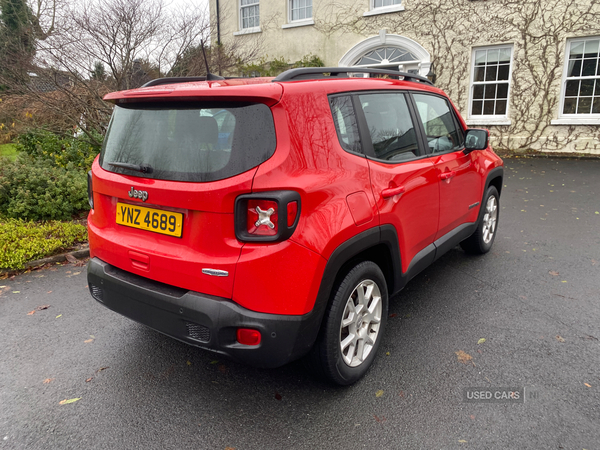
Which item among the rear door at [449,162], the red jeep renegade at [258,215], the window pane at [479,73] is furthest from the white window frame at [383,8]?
the red jeep renegade at [258,215]

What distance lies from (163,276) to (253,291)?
552 mm

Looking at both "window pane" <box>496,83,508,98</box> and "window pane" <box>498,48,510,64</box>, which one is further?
"window pane" <box>496,83,508,98</box>

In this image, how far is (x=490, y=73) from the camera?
1380cm

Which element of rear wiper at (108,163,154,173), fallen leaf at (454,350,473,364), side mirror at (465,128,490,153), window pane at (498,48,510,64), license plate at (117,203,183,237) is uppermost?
window pane at (498,48,510,64)

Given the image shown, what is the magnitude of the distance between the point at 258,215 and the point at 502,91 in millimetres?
13923

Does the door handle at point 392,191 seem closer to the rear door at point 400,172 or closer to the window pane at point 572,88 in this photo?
the rear door at point 400,172

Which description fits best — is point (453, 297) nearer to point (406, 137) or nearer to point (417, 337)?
point (417, 337)

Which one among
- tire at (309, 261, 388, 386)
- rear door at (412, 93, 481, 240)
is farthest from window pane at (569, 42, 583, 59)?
tire at (309, 261, 388, 386)

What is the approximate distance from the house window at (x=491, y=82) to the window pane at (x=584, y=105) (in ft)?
6.32

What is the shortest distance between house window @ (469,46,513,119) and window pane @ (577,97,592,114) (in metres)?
1.93

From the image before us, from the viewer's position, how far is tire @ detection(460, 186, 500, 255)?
482 cm

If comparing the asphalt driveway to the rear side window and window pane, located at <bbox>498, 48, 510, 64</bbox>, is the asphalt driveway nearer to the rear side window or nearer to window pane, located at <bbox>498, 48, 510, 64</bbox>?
the rear side window

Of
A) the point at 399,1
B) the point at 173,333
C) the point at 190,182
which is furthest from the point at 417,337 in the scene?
the point at 399,1

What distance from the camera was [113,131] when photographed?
2.77 m
